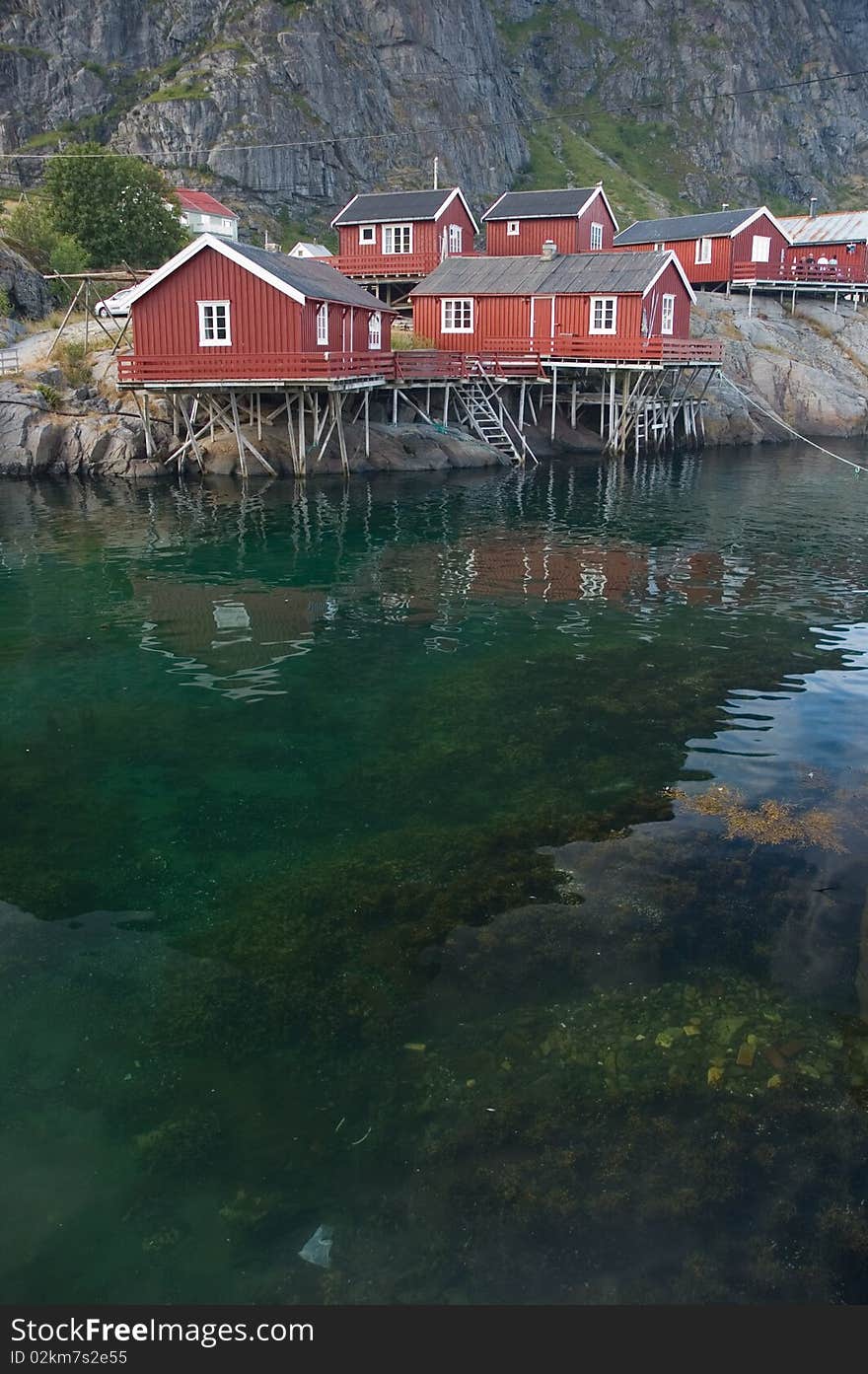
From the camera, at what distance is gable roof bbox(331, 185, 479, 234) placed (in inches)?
2219

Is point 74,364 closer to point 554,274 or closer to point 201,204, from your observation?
point 554,274

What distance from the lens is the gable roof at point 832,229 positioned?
6919 cm

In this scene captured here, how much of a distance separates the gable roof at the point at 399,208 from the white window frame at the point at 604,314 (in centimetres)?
1552

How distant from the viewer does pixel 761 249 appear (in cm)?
6419

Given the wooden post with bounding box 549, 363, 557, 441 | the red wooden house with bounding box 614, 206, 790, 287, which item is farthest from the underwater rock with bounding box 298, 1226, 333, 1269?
the red wooden house with bounding box 614, 206, 790, 287

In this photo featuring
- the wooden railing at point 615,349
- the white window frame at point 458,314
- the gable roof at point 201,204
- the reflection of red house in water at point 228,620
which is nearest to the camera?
the reflection of red house in water at point 228,620

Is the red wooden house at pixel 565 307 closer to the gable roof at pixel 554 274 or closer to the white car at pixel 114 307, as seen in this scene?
the gable roof at pixel 554 274

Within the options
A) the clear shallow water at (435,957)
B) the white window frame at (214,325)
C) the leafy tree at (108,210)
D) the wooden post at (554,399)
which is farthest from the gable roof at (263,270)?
the leafy tree at (108,210)

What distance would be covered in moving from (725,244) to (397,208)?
21.2 metres

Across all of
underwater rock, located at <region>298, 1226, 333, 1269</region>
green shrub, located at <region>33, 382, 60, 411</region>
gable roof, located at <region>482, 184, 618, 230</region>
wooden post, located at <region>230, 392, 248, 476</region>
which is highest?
gable roof, located at <region>482, 184, 618, 230</region>

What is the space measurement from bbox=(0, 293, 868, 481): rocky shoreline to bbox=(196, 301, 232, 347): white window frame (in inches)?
197

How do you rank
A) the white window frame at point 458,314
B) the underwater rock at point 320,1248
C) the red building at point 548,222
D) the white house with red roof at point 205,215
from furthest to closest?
the white house with red roof at point 205,215, the red building at point 548,222, the white window frame at point 458,314, the underwater rock at point 320,1248

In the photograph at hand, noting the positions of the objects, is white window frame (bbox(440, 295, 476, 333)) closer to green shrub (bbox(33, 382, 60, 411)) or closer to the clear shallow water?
green shrub (bbox(33, 382, 60, 411))

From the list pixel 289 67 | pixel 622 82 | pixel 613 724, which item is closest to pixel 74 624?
pixel 613 724
